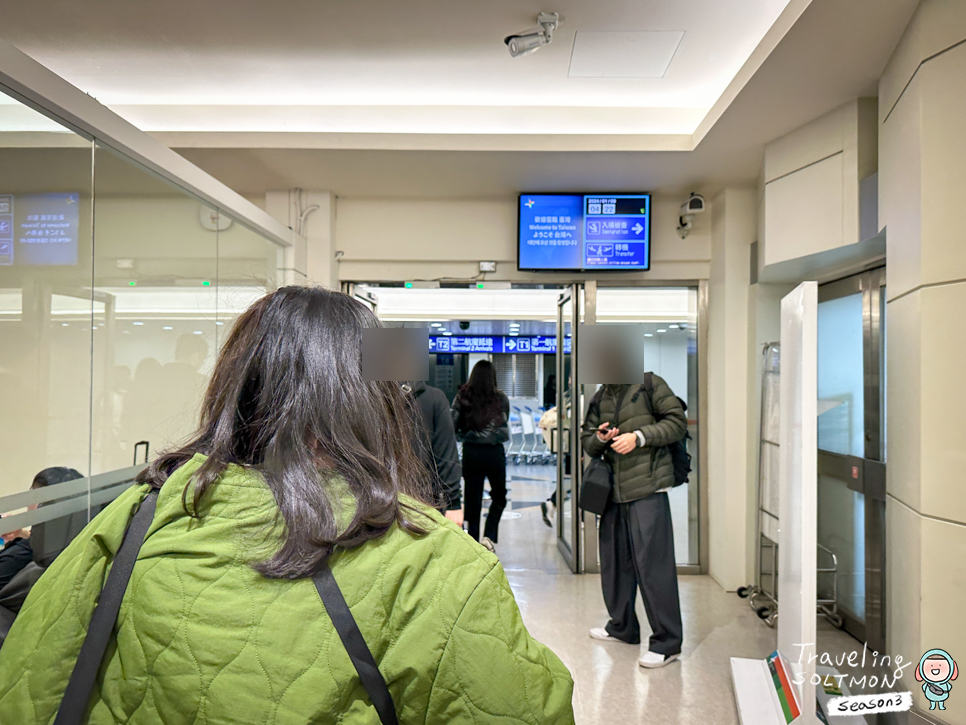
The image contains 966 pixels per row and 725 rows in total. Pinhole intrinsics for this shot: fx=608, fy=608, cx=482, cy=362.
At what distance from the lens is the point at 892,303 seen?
2.28m

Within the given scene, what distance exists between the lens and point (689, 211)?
4031 mm

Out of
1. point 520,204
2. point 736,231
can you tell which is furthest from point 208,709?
point 736,231

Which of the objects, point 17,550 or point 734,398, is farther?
point 734,398

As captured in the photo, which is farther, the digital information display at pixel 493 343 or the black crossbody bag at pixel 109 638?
the digital information display at pixel 493 343

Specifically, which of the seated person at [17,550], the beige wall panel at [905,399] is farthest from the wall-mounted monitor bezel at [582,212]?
the seated person at [17,550]

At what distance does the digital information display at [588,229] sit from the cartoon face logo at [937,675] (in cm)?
275

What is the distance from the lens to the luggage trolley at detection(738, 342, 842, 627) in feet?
11.2

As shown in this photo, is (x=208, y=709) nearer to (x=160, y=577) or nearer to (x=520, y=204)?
(x=160, y=577)

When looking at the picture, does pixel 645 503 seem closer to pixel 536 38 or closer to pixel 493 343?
pixel 536 38

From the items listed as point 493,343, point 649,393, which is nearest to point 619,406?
point 649,393

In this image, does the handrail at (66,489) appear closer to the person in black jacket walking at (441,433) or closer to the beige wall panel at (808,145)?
the person in black jacket walking at (441,433)

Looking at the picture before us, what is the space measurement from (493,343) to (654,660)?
5314 millimetres

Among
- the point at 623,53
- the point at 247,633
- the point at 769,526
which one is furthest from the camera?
the point at 769,526

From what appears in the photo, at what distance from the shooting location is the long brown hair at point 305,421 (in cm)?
68
